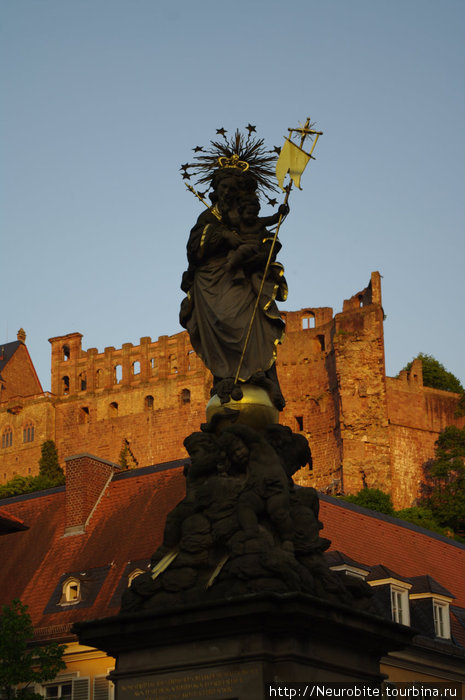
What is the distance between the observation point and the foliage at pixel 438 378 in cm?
10025

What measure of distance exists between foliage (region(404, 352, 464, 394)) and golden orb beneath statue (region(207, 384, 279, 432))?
90805 mm

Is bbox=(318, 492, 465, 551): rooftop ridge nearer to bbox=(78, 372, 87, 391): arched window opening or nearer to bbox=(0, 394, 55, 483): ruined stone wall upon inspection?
bbox=(0, 394, 55, 483): ruined stone wall

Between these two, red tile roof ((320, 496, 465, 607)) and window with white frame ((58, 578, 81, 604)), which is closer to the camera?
window with white frame ((58, 578, 81, 604))

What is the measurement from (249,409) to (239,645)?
212cm

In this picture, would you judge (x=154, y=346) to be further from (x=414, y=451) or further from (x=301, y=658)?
(x=301, y=658)

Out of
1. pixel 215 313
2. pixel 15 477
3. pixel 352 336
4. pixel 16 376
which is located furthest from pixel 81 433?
pixel 215 313

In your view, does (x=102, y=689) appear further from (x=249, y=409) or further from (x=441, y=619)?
(x=249, y=409)

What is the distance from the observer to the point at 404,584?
27.8 metres

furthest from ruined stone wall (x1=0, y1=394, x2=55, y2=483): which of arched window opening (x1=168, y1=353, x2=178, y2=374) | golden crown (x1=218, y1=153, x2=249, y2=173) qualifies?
golden crown (x1=218, y1=153, x2=249, y2=173)

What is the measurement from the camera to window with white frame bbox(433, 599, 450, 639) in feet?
90.8

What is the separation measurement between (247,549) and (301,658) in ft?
2.88

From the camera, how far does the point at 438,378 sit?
100 metres

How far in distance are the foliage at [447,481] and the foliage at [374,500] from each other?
8.91 feet

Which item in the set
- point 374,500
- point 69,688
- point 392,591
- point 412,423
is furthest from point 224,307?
point 412,423
